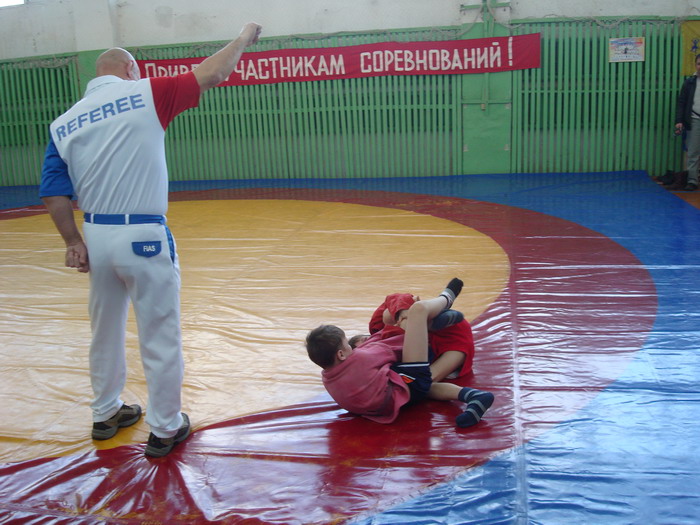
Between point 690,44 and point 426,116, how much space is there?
3.88 metres

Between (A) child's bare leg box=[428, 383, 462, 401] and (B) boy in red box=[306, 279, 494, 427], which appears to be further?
(A) child's bare leg box=[428, 383, 462, 401]

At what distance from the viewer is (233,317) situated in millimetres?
4418

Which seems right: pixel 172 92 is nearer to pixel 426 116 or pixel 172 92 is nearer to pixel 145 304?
pixel 145 304

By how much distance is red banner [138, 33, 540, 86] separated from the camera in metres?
10.1

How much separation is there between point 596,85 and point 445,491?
908 cm

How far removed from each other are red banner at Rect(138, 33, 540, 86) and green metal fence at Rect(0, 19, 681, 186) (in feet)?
0.49

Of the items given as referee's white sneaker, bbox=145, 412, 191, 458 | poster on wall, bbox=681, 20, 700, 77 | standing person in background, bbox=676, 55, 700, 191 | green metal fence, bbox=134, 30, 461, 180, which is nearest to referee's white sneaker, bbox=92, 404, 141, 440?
referee's white sneaker, bbox=145, 412, 191, 458

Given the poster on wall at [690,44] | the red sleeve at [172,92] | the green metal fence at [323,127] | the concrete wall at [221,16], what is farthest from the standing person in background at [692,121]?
the red sleeve at [172,92]

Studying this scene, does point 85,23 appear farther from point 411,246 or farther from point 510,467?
point 510,467

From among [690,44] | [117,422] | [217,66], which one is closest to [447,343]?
[117,422]

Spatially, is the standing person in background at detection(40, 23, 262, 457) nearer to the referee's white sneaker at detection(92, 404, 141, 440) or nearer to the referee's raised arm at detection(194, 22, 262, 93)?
the referee's raised arm at detection(194, 22, 262, 93)

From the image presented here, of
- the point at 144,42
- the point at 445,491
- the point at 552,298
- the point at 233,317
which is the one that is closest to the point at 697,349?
the point at 552,298

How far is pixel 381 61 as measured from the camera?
10.6 m

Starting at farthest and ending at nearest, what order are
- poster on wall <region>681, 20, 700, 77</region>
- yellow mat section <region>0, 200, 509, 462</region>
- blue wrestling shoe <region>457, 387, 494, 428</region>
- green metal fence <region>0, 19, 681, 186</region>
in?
green metal fence <region>0, 19, 681, 186</region>
poster on wall <region>681, 20, 700, 77</region>
yellow mat section <region>0, 200, 509, 462</region>
blue wrestling shoe <region>457, 387, 494, 428</region>
